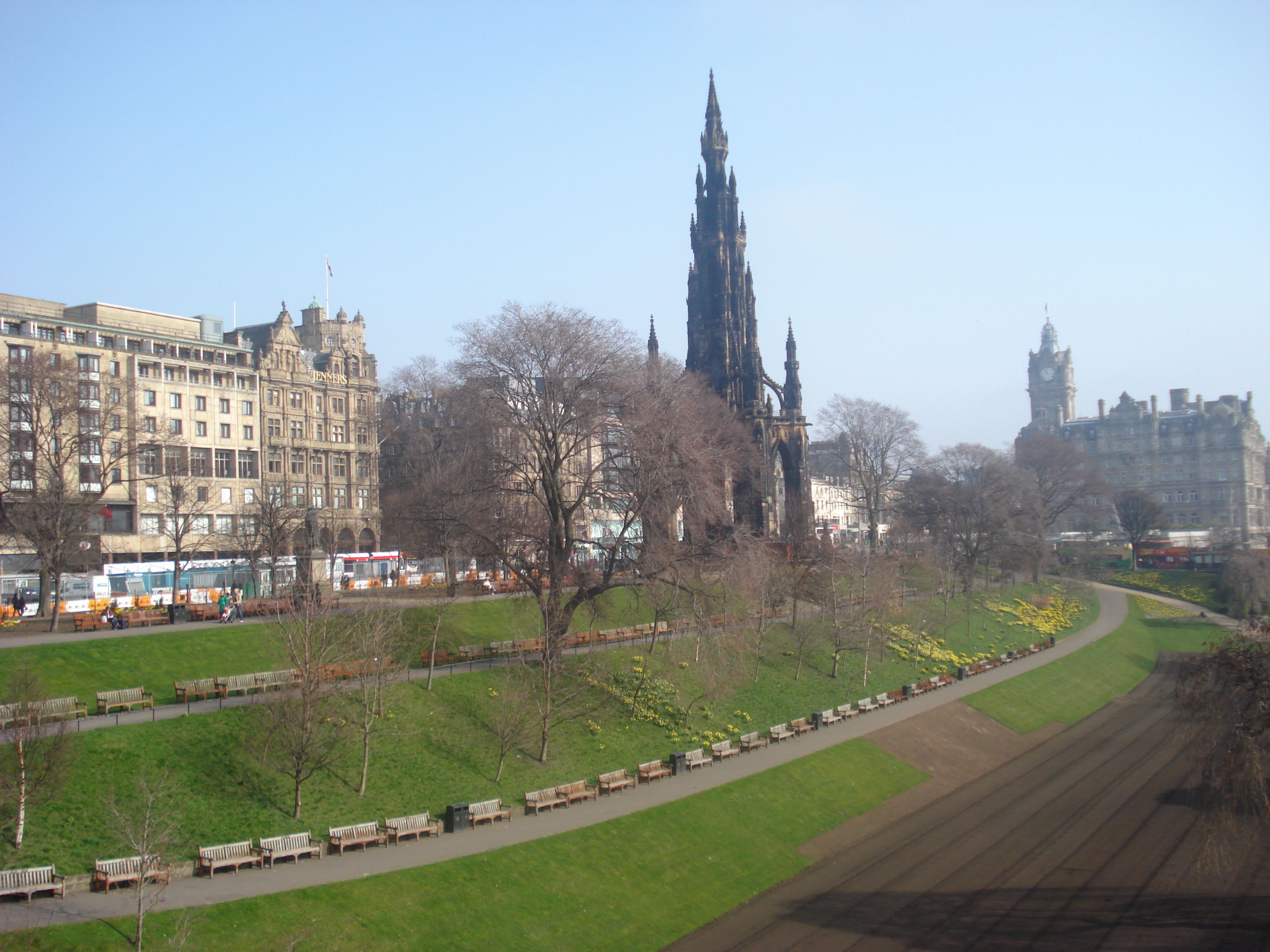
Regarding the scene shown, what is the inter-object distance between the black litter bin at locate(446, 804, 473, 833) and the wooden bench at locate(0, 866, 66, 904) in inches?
333

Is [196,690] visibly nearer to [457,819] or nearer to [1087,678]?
[457,819]

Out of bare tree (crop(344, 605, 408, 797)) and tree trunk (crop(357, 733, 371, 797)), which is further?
bare tree (crop(344, 605, 408, 797))

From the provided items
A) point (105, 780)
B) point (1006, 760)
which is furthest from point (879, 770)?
point (105, 780)

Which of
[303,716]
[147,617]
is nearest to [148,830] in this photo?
[303,716]

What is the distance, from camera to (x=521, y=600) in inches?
1535

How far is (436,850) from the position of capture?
21953mm

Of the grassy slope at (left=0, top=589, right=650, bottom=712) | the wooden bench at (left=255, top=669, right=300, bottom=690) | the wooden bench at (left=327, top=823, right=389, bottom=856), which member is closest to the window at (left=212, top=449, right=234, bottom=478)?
the grassy slope at (left=0, top=589, right=650, bottom=712)

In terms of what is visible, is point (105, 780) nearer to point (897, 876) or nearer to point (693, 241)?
point (897, 876)

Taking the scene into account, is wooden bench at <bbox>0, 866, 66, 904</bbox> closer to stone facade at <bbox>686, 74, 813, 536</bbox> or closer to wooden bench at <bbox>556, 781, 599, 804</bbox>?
wooden bench at <bbox>556, 781, 599, 804</bbox>

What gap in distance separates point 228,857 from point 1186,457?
158213 mm

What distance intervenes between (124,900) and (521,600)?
22264mm

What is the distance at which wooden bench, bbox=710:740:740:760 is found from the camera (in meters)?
31.8

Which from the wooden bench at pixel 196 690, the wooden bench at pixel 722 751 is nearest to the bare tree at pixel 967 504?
the wooden bench at pixel 722 751

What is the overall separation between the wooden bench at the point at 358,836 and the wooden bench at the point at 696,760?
11.2 m
